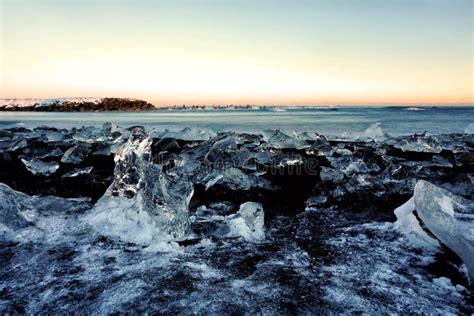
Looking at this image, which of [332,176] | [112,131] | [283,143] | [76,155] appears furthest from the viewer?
[112,131]

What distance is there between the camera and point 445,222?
2.08m

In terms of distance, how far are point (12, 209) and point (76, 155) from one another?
130 inches

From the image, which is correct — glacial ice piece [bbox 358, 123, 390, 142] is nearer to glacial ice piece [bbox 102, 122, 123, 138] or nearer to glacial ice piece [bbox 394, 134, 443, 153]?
glacial ice piece [bbox 394, 134, 443, 153]

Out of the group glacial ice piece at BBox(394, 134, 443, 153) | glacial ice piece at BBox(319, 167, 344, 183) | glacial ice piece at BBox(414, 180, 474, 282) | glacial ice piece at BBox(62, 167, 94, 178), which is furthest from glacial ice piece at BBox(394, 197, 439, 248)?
glacial ice piece at BBox(394, 134, 443, 153)

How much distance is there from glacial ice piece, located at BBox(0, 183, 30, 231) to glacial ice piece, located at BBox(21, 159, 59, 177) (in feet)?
5.88

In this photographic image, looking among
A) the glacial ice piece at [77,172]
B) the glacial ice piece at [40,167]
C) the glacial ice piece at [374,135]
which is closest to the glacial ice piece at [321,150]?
the glacial ice piece at [374,135]

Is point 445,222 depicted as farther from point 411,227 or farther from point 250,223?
point 250,223

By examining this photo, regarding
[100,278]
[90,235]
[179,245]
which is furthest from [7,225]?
[179,245]

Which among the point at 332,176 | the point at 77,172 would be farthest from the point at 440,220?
the point at 77,172

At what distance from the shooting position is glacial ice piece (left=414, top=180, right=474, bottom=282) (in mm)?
1896

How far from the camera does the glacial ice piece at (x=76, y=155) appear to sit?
5.52 metres

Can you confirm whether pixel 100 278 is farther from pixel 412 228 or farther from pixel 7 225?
pixel 412 228

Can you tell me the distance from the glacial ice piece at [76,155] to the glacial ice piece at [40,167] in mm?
575

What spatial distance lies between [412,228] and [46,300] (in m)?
2.34
